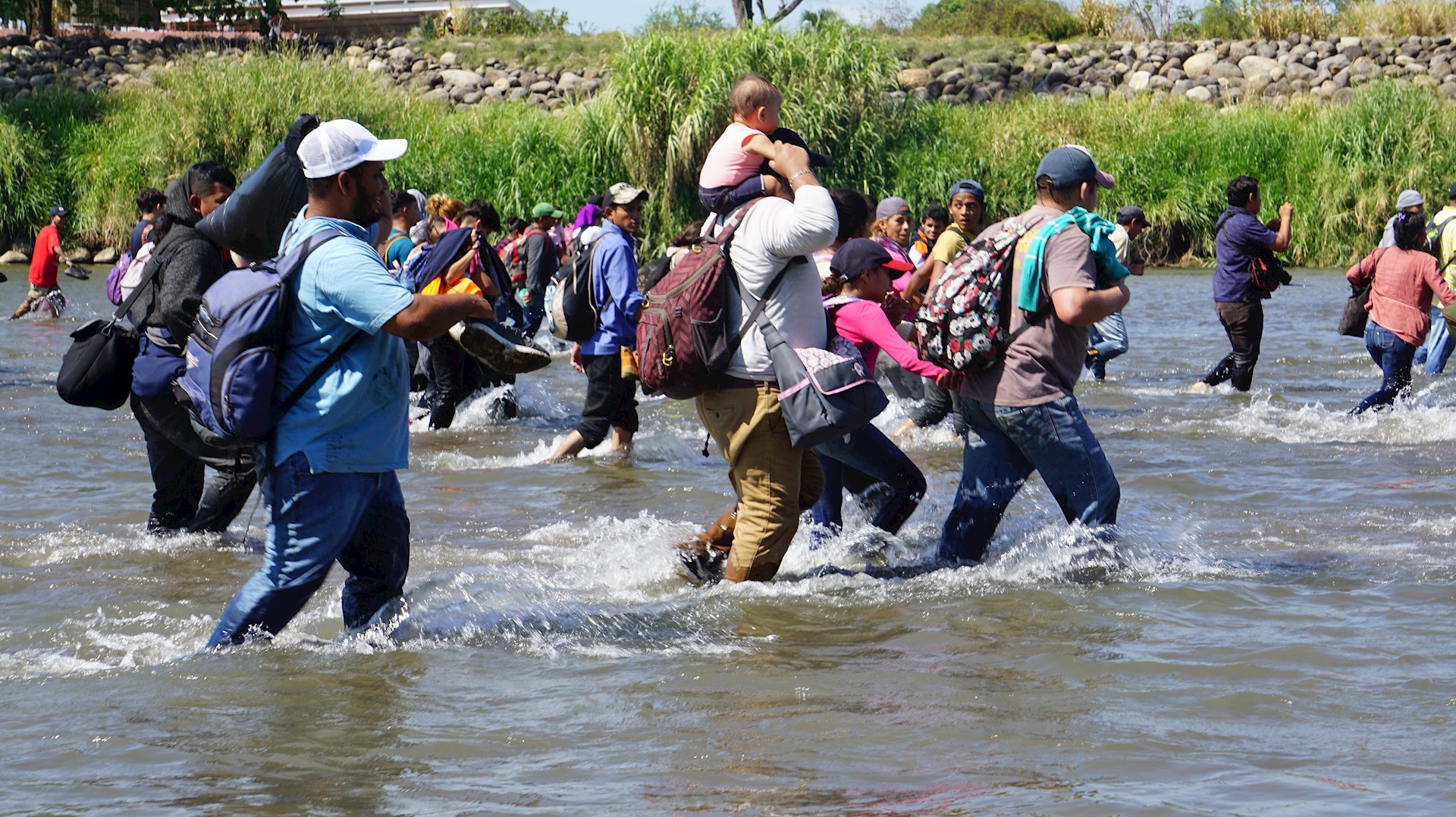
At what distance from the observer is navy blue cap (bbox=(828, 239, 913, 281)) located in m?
6.33

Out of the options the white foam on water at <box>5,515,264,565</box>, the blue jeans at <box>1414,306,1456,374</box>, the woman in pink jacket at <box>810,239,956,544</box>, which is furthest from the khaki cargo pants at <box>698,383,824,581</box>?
the blue jeans at <box>1414,306,1456,374</box>

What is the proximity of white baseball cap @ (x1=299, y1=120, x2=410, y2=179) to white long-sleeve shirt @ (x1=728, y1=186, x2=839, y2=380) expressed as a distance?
1.29 metres

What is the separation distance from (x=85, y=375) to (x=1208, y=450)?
673 cm

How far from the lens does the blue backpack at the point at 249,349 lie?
14.4 ft

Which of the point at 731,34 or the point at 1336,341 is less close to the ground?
the point at 731,34

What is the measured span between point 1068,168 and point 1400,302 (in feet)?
18.8

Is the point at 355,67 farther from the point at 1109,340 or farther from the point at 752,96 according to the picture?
the point at 752,96

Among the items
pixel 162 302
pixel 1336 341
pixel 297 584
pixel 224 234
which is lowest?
pixel 1336 341

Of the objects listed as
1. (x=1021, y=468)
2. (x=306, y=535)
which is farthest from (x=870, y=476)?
(x=306, y=535)

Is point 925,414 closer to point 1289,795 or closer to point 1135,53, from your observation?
point 1289,795

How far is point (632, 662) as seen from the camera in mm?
5074

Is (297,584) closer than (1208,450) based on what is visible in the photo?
Yes

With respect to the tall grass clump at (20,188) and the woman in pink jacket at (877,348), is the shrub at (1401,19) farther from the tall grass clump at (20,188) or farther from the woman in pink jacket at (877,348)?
the woman in pink jacket at (877,348)

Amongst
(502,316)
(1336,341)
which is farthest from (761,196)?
(1336,341)
